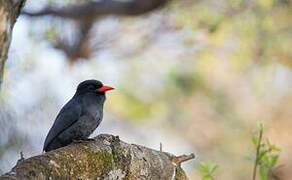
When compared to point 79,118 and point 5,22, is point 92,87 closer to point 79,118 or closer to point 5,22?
point 79,118

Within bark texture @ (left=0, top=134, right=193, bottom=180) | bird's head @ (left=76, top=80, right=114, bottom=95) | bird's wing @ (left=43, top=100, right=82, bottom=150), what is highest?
bird's head @ (left=76, top=80, right=114, bottom=95)

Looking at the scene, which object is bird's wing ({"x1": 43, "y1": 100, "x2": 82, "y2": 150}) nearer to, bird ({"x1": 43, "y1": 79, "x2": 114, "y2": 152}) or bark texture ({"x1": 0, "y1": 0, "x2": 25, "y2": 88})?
bird ({"x1": 43, "y1": 79, "x2": 114, "y2": 152})

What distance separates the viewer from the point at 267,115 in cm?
1192

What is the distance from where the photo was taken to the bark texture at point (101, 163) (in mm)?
2563

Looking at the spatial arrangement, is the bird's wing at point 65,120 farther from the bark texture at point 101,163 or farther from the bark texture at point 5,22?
the bark texture at point 101,163

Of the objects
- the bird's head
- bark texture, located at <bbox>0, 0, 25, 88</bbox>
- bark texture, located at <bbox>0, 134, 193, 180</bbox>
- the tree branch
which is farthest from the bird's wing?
the tree branch

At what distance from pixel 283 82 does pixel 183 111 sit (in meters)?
1.86

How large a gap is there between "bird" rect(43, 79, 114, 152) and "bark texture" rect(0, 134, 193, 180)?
1.54 feet

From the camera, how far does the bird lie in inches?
150

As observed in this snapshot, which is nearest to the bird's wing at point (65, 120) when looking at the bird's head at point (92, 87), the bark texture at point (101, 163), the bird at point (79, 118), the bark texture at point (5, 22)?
the bird at point (79, 118)

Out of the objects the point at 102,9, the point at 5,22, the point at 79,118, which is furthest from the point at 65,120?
the point at 102,9

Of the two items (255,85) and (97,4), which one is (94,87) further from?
(255,85)

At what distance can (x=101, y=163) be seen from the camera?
2971 millimetres

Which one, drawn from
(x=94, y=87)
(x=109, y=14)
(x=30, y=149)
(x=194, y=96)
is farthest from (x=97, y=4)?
(x=194, y=96)
